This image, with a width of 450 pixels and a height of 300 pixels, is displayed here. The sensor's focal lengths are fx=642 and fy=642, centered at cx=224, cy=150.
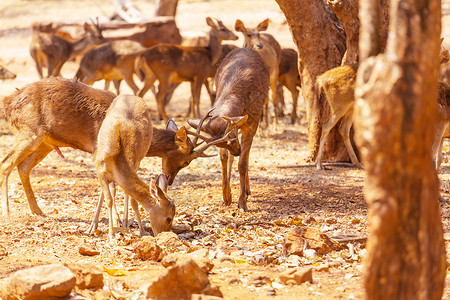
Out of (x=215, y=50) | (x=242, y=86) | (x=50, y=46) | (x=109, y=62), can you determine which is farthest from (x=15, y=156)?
(x=50, y=46)

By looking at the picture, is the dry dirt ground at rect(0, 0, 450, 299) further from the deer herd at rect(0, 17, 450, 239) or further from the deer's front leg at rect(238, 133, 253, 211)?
the deer herd at rect(0, 17, 450, 239)

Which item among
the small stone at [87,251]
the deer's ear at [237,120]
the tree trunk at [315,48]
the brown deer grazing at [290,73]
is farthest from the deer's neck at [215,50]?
the small stone at [87,251]

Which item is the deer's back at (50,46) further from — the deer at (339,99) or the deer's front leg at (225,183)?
the deer's front leg at (225,183)

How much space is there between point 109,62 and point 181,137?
369 inches

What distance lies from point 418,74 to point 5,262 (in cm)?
406

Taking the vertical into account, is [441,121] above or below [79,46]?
below

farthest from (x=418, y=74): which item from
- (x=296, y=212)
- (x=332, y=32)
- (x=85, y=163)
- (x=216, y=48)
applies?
(x=216, y=48)

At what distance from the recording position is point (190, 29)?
25984 mm

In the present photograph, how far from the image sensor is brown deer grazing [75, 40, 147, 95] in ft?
51.9

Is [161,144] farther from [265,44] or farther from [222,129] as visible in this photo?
[265,44]

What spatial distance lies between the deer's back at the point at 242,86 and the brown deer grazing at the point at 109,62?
7697 mm

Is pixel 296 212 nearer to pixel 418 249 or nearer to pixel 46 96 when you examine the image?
pixel 46 96

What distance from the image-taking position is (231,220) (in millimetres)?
7004

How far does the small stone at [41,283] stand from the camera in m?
4.19
